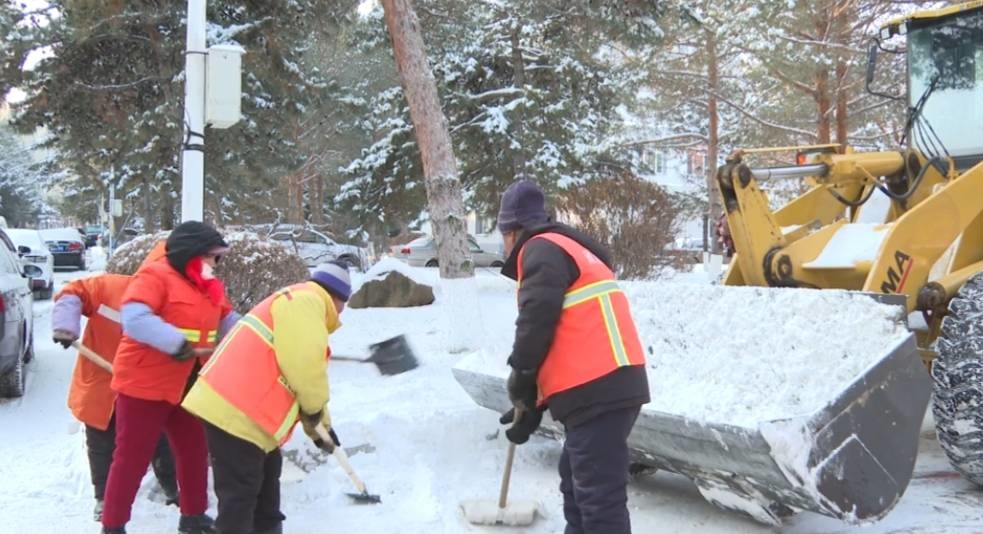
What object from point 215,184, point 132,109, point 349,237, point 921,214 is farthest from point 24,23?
point 921,214

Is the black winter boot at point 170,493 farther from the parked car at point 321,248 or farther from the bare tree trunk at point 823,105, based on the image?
the parked car at point 321,248

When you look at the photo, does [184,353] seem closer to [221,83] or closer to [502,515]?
[502,515]

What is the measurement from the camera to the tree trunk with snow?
812 centimetres

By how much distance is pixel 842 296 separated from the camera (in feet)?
12.8

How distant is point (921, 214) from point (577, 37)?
35.5 feet

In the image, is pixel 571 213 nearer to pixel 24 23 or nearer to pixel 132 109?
pixel 132 109

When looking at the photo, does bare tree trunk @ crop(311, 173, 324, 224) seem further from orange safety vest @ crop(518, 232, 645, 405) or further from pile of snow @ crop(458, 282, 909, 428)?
orange safety vest @ crop(518, 232, 645, 405)

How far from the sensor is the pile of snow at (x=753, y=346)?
3.75 metres

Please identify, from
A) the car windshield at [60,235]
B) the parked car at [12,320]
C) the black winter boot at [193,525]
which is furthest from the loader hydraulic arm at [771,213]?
the car windshield at [60,235]

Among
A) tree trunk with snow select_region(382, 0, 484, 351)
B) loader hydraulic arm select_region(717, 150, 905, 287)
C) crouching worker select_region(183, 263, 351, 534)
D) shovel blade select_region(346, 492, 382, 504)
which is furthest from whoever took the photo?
tree trunk with snow select_region(382, 0, 484, 351)

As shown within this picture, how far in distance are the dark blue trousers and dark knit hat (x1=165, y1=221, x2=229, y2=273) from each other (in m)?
1.94

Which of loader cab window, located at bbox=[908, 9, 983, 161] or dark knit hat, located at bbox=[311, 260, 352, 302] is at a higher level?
loader cab window, located at bbox=[908, 9, 983, 161]

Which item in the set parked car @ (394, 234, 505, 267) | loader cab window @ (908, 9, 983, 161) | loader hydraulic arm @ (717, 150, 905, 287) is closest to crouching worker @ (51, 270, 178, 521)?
loader hydraulic arm @ (717, 150, 905, 287)

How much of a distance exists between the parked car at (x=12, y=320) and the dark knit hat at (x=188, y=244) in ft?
11.0
